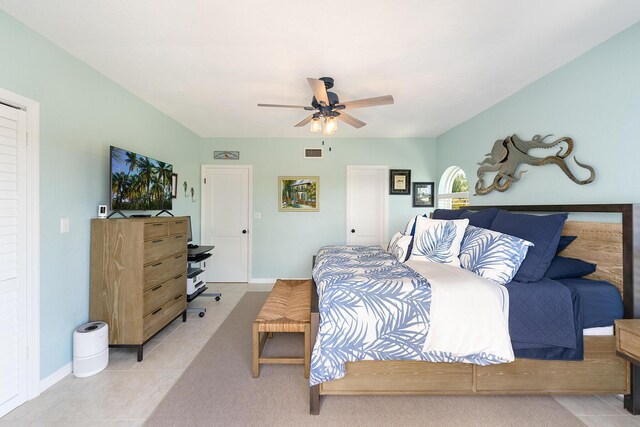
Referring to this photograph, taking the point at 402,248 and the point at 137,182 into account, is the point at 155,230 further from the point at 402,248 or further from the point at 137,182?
the point at 402,248

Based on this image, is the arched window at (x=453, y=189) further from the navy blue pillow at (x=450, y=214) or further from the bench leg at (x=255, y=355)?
the bench leg at (x=255, y=355)

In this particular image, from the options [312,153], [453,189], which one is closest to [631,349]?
[453,189]

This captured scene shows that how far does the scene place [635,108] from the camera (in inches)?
65.3

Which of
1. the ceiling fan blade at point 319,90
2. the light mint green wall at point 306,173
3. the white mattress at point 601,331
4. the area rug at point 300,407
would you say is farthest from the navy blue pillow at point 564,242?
the light mint green wall at point 306,173

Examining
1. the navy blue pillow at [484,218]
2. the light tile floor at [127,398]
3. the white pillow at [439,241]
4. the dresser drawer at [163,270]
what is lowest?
the light tile floor at [127,398]

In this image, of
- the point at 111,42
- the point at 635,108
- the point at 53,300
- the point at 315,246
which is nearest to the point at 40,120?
the point at 111,42

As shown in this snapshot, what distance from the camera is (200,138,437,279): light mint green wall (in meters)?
4.24

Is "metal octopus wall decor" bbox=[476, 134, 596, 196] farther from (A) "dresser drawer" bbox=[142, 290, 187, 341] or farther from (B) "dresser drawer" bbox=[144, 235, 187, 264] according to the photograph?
(A) "dresser drawer" bbox=[142, 290, 187, 341]

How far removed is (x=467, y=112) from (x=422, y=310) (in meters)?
2.77

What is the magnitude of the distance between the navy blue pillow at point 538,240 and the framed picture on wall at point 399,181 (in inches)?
91.7

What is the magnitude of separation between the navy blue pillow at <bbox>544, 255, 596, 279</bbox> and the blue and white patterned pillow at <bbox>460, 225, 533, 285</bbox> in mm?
277

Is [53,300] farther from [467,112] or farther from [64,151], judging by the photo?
[467,112]

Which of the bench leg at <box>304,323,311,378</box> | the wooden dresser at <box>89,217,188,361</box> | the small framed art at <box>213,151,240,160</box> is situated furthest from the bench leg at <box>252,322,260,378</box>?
the small framed art at <box>213,151,240,160</box>

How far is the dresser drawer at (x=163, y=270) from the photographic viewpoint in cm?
216
